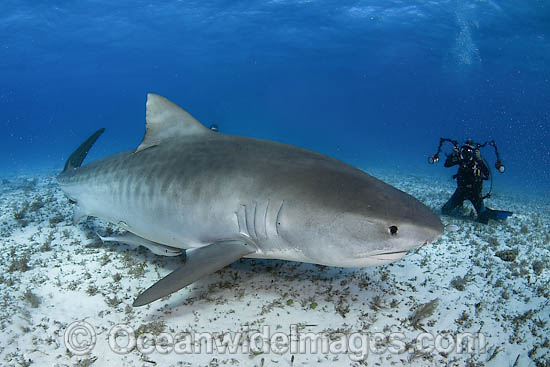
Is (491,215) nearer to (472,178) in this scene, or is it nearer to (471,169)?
(472,178)

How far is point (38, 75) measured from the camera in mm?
51594

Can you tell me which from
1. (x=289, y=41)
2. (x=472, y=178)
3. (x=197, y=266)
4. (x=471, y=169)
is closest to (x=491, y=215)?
(x=472, y=178)

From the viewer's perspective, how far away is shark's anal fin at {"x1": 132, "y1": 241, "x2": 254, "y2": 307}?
2412mm

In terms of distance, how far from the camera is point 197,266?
2604 millimetres

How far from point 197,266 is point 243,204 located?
2.17 ft

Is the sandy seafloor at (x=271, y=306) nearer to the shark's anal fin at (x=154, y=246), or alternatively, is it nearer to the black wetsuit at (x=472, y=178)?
the shark's anal fin at (x=154, y=246)

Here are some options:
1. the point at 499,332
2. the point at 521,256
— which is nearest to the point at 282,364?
the point at 499,332

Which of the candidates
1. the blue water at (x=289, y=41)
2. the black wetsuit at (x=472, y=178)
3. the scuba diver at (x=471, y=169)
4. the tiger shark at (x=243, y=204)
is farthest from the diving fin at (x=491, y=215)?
the blue water at (x=289, y=41)

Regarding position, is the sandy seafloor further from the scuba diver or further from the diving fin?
the scuba diver

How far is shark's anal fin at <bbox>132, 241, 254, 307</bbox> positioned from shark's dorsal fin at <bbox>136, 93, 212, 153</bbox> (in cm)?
153

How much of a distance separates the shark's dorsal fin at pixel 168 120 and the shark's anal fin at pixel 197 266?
60.3 inches

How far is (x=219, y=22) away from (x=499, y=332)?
112 feet

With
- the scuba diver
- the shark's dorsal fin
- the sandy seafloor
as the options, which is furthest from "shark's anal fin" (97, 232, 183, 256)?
the scuba diver

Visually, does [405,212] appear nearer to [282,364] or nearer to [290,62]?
[282,364]
